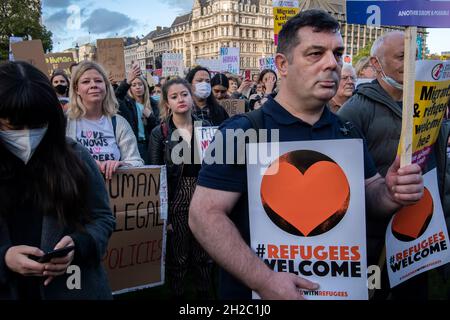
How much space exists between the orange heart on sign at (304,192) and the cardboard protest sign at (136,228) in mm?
2166

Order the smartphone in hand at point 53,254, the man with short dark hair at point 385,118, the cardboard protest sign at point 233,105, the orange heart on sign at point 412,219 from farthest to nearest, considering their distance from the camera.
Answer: the cardboard protest sign at point 233,105 → the man with short dark hair at point 385,118 → the orange heart on sign at point 412,219 → the smartphone in hand at point 53,254

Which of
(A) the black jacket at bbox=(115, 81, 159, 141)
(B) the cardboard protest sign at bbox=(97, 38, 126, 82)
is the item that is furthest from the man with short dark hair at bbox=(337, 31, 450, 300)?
(B) the cardboard protest sign at bbox=(97, 38, 126, 82)

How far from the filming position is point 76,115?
12.6 ft

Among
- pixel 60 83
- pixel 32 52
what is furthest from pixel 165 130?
pixel 32 52

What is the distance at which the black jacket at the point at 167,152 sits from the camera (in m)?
4.17

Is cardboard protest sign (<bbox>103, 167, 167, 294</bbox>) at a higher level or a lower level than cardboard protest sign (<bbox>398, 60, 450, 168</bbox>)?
lower

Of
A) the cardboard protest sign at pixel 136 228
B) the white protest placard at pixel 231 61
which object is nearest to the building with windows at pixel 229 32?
the white protest placard at pixel 231 61

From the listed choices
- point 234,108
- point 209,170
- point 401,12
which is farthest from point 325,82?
point 234,108

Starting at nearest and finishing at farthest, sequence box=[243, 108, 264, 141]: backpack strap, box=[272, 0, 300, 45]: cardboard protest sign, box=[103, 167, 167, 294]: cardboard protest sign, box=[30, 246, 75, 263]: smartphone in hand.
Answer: box=[30, 246, 75, 263]: smartphone in hand < box=[243, 108, 264, 141]: backpack strap < box=[103, 167, 167, 294]: cardboard protest sign < box=[272, 0, 300, 45]: cardboard protest sign

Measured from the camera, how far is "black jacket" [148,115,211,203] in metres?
4.17

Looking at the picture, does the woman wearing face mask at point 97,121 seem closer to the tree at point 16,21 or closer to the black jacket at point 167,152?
the black jacket at point 167,152

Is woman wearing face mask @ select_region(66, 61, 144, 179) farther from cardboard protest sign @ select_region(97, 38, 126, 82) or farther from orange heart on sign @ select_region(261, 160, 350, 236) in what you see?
cardboard protest sign @ select_region(97, 38, 126, 82)

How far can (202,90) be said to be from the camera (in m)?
5.69
